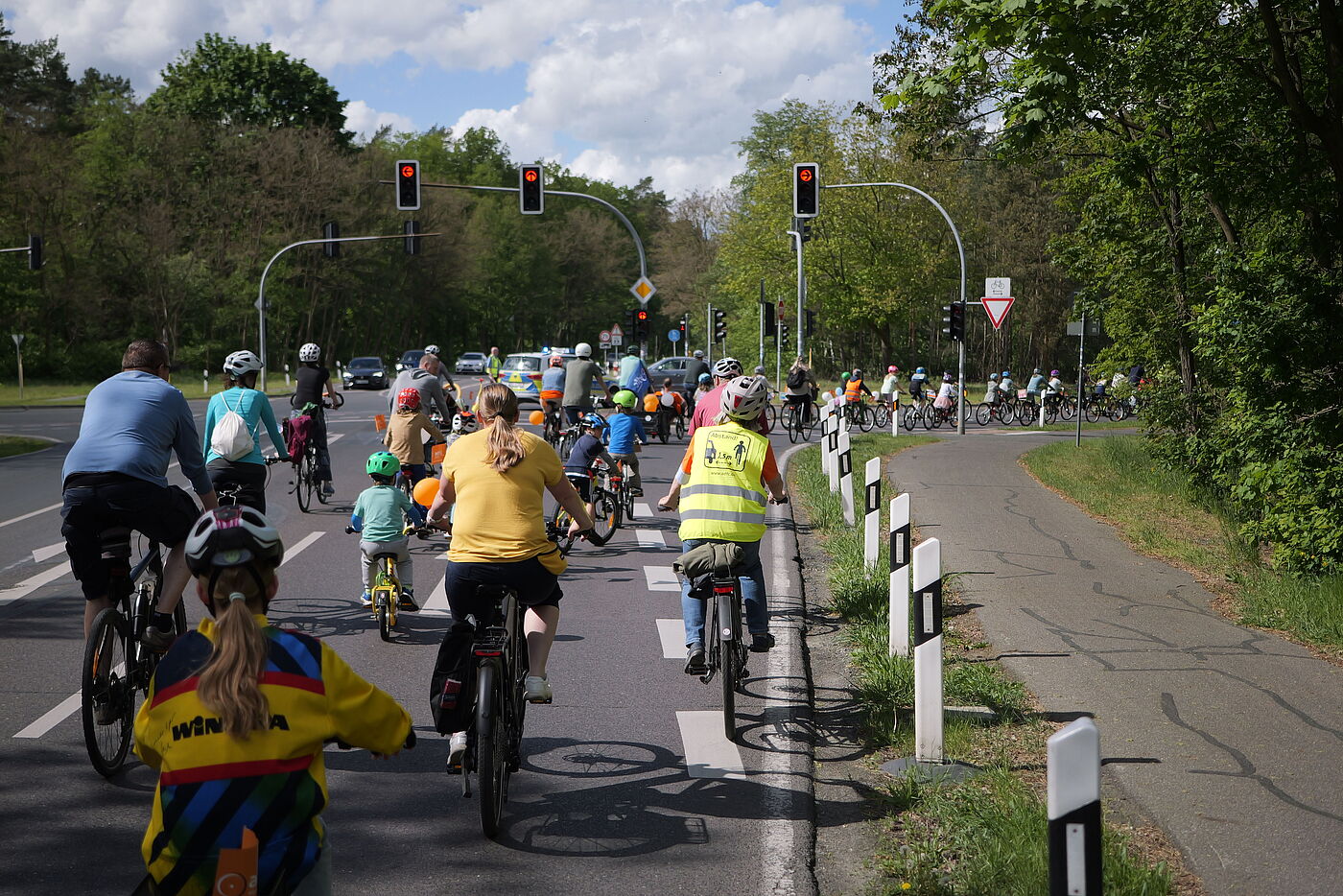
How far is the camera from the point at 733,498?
6777 millimetres

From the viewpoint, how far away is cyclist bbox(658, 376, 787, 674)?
6730 millimetres

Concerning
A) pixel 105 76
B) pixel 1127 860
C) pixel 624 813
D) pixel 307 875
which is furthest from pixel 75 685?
pixel 105 76

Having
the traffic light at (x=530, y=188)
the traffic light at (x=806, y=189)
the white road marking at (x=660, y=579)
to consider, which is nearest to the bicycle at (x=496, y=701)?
the white road marking at (x=660, y=579)

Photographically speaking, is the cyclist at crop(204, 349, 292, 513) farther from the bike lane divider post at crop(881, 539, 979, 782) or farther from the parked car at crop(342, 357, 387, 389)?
the parked car at crop(342, 357, 387, 389)

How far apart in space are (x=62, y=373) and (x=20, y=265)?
230 inches

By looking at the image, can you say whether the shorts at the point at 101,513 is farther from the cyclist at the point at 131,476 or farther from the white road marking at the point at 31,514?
the white road marking at the point at 31,514

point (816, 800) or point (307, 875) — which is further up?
point (307, 875)

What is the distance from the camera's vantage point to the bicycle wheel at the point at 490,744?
4824 millimetres

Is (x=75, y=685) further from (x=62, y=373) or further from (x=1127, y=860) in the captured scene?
(x=62, y=373)

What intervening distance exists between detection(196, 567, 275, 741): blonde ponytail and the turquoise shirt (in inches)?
232

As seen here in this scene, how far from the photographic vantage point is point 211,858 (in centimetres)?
279

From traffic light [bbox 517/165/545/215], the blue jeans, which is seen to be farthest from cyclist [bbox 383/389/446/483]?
traffic light [bbox 517/165/545/215]

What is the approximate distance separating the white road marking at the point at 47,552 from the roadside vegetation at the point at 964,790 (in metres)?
7.24

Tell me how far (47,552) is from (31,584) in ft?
5.98
